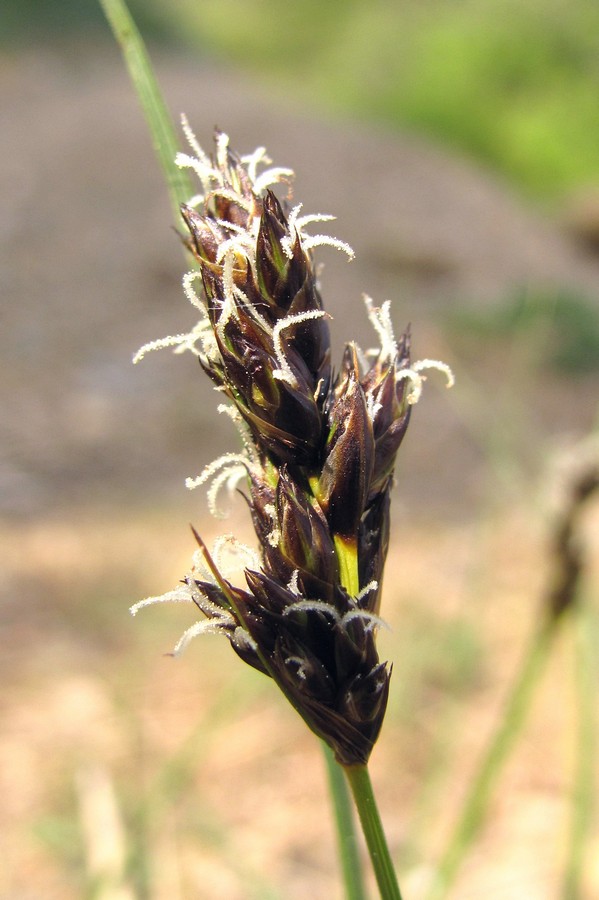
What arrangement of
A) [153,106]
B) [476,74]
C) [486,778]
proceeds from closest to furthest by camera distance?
[153,106]
[486,778]
[476,74]

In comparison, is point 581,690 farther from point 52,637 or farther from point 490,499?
point 490,499

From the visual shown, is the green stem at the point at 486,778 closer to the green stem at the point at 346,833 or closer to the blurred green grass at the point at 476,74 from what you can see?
the green stem at the point at 346,833

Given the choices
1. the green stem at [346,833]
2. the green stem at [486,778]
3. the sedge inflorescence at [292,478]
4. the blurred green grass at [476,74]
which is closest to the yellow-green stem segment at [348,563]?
the sedge inflorescence at [292,478]

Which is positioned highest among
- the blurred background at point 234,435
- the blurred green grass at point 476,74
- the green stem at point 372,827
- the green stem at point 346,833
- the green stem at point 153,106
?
the blurred green grass at point 476,74

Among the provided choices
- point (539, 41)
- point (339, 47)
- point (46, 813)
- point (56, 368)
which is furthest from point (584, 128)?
point (46, 813)

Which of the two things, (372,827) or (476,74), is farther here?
(476,74)

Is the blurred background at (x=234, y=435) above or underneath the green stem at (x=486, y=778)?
above

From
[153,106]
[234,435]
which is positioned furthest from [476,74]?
[153,106]

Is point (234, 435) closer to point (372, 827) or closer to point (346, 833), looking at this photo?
point (346, 833)
